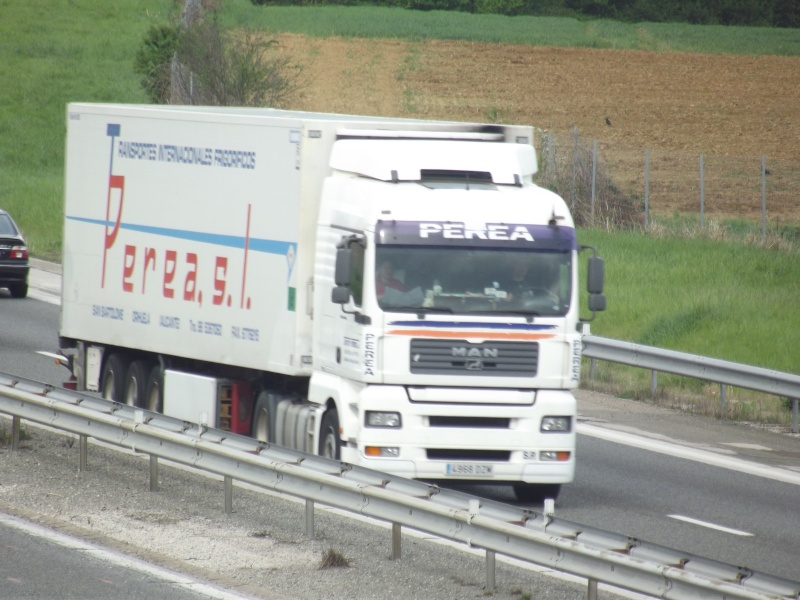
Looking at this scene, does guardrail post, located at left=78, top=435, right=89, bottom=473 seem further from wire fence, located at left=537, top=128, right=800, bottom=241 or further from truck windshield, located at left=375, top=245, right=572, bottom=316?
wire fence, located at left=537, top=128, right=800, bottom=241

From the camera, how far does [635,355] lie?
18984 millimetres

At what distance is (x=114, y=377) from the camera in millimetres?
16938

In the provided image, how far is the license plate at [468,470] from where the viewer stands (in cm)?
1241

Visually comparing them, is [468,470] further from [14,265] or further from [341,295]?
[14,265]

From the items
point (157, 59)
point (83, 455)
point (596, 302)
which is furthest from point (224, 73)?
point (596, 302)

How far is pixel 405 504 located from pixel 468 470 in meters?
2.78

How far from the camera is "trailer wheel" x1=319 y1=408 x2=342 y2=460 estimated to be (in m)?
12.9

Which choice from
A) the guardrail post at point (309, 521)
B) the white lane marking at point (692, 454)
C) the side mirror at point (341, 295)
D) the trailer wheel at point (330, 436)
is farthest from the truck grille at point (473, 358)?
the white lane marking at point (692, 454)

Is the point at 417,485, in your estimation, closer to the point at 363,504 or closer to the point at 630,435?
the point at 363,504

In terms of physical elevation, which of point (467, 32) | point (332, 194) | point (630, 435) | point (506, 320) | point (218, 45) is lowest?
point (630, 435)

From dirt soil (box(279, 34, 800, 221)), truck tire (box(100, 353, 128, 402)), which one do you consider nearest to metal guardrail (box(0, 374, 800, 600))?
truck tire (box(100, 353, 128, 402))

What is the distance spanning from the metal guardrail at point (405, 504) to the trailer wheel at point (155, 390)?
2.43 metres

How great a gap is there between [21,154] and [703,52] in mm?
32839

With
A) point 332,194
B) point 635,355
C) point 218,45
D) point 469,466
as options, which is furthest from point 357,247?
point 218,45
